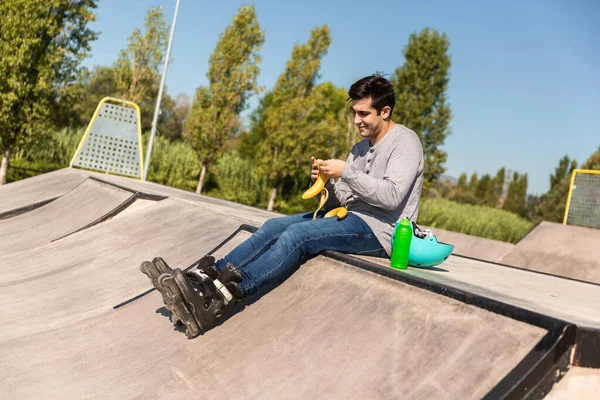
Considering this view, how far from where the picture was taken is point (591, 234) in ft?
36.8

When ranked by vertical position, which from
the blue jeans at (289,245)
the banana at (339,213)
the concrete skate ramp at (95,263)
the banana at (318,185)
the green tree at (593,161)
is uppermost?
the green tree at (593,161)

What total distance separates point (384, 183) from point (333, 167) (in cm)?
35

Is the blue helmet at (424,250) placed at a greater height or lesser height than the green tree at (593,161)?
lesser

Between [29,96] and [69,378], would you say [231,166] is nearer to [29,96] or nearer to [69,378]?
[29,96]

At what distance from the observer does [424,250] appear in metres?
3.71

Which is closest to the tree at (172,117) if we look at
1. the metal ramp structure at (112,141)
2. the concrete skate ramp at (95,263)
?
the metal ramp structure at (112,141)

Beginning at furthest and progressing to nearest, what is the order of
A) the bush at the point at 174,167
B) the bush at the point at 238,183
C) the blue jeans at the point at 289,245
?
the bush at the point at 238,183, the bush at the point at 174,167, the blue jeans at the point at 289,245

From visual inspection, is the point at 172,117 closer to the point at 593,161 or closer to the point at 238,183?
the point at 238,183

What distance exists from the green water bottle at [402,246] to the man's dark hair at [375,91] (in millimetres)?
845

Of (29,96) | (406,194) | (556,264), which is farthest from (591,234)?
(29,96)

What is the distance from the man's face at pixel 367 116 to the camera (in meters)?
3.79

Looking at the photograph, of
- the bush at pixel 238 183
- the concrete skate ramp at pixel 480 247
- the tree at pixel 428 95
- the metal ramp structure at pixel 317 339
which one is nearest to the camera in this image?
the metal ramp structure at pixel 317 339

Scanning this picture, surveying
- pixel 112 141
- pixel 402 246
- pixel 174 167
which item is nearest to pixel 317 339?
pixel 402 246

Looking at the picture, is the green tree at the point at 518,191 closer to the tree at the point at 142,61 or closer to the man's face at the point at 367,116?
the tree at the point at 142,61
